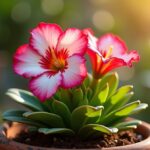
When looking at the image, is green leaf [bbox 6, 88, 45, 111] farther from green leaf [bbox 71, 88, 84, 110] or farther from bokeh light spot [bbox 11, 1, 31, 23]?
bokeh light spot [bbox 11, 1, 31, 23]

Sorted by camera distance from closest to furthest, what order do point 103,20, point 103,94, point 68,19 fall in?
A: point 103,94 → point 103,20 → point 68,19

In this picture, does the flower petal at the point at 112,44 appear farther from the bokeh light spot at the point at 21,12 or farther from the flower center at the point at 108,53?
the bokeh light spot at the point at 21,12

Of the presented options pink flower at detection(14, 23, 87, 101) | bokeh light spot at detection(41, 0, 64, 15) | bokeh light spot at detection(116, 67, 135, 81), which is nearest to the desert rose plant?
pink flower at detection(14, 23, 87, 101)

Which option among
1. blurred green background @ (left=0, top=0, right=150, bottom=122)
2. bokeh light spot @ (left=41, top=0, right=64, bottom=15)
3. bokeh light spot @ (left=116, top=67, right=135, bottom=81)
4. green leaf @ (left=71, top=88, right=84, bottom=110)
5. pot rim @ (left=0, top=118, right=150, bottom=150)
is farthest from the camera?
bokeh light spot @ (left=41, top=0, right=64, bottom=15)

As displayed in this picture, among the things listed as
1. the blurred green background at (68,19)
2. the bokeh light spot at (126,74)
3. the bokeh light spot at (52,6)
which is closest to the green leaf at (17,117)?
the bokeh light spot at (126,74)

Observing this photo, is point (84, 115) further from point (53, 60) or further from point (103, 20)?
point (103, 20)

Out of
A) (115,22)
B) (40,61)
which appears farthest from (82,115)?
(115,22)

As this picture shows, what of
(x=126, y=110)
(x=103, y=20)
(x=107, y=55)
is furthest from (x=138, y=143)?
(x=103, y=20)

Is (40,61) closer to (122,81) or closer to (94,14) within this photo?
(122,81)
